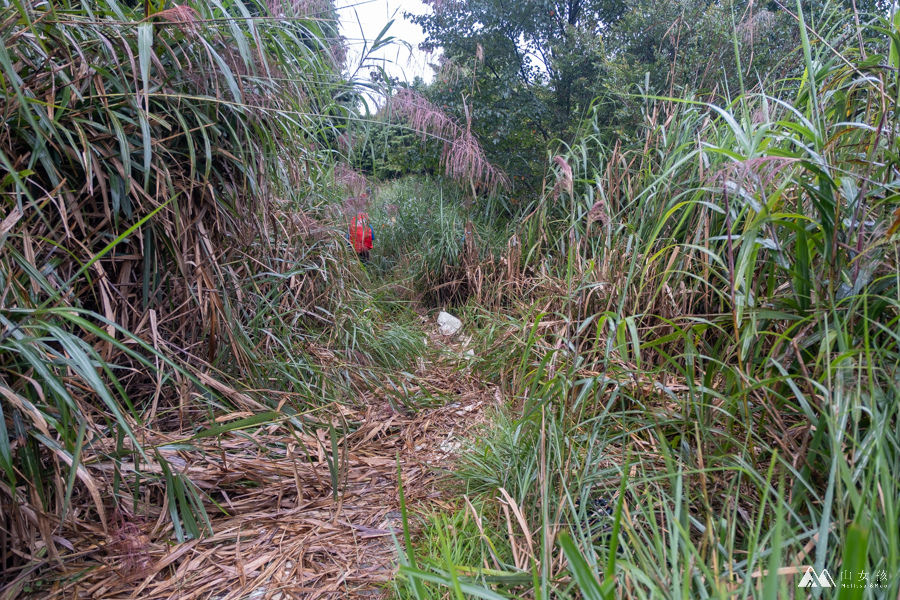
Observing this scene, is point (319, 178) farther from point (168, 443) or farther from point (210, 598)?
point (210, 598)

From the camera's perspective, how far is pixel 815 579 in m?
0.79

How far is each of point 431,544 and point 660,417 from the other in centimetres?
71

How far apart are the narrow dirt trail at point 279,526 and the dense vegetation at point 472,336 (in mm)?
30

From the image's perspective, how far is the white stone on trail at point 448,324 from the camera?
3604 millimetres

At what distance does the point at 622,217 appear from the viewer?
7.88ft

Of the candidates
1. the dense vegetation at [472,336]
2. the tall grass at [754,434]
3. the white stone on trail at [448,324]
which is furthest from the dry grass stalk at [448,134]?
the tall grass at [754,434]

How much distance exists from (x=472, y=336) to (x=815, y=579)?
8.12ft

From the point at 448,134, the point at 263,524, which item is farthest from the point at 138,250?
the point at 448,134

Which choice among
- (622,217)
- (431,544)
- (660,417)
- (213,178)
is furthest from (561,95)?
(431,544)

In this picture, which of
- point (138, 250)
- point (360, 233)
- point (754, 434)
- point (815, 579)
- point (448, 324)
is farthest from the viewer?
point (360, 233)

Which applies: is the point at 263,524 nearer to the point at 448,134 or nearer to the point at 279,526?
the point at 279,526

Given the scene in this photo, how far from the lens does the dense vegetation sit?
3.26ft

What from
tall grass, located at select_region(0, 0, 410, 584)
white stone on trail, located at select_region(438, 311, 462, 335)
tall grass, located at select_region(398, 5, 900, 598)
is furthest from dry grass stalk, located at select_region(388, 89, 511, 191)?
tall grass, located at select_region(398, 5, 900, 598)

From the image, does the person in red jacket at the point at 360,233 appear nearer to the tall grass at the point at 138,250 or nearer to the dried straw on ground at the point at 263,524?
the tall grass at the point at 138,250
